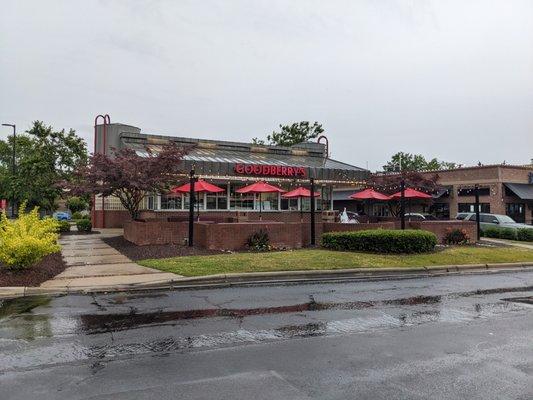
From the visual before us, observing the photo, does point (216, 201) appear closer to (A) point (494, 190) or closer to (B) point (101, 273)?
(B) point (101, 273)

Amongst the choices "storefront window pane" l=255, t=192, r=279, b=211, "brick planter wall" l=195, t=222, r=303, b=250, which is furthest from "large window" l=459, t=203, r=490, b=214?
"brick planter wall" l=195, t=222, r=303, b=250

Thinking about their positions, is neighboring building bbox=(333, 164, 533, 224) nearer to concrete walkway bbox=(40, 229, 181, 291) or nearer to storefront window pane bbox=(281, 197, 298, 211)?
storefront window pane bbox=(281, 197, 298, 211)

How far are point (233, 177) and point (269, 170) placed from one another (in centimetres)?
258

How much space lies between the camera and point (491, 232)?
2769 cm

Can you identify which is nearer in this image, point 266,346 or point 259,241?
point 266,346

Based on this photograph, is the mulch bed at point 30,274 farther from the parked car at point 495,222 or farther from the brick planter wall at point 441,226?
the parked car at point 495,222

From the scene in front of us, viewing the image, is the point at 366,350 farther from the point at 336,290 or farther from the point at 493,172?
the point at 493,172

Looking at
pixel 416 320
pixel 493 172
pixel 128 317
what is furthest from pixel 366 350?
pixel 493 172

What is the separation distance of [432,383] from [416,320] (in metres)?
3.23

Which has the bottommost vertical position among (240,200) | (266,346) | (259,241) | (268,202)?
(266,346)

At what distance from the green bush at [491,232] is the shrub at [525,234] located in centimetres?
124

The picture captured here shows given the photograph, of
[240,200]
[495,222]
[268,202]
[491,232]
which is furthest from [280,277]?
[495,222]

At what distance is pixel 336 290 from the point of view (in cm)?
1148

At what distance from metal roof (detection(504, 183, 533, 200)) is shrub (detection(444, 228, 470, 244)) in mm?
18386
